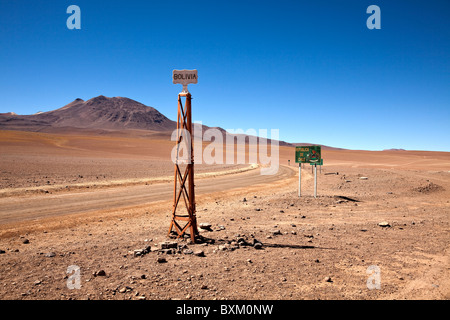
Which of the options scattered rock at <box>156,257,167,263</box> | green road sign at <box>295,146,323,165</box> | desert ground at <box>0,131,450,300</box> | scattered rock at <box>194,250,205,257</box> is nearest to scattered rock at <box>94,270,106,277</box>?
desert ground at <box>0,131,450,300</box>

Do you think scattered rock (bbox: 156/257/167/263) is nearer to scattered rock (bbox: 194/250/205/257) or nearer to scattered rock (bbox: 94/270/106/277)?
scattered rock (bbox: 194/250/205/257)

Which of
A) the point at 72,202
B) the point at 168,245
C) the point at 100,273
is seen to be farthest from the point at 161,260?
the point at 72,202

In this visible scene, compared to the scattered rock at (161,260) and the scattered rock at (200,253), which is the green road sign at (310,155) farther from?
the scattered rock at (161,260)

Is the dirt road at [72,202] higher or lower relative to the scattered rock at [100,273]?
lower

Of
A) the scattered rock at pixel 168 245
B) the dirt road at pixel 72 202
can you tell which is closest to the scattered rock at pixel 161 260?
the scattered rock at pixel 168 245

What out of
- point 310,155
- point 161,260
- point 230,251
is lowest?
point 230,251

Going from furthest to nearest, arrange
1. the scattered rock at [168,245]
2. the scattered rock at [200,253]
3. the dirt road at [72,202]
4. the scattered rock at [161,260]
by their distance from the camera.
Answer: the dirt road at [72,202] < the scattered rock at [168,245] < the scattered rock at [200,253] < the scattered rock at [161,260]

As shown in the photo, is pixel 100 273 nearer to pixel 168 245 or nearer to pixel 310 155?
pixel 168 245

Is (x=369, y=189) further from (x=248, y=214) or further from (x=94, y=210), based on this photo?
(x=94, y=210)

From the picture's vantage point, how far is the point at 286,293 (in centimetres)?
584

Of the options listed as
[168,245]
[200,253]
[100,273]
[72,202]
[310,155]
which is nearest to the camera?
[100,273]
